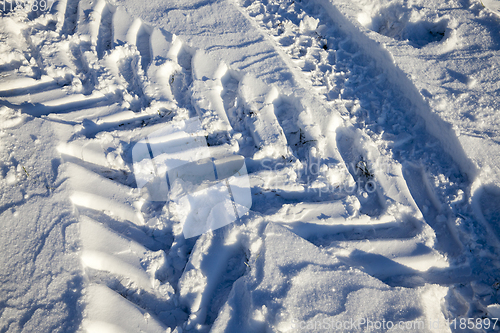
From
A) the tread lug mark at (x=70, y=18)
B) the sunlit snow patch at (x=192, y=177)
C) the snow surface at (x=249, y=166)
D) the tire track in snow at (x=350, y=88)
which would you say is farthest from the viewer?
the tread lug mark at (x=70, y=18)

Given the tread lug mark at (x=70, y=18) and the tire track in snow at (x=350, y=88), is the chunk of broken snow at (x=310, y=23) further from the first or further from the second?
the tread lug mark at (x=70, y=18)

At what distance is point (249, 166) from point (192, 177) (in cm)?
42

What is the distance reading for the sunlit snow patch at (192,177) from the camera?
1.84m

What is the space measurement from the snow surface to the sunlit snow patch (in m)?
0.01

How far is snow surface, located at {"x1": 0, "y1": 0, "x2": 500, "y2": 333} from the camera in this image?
5.09 feet

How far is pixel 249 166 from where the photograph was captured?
208 centimetres

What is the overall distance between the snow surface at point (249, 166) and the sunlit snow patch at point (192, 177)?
1 cm

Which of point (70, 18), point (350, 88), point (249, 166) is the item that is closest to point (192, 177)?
point (249, 166)

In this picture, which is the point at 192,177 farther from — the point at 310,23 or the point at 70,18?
the point at 70,18

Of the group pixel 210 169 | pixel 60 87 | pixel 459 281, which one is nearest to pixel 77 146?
pixel 60 87

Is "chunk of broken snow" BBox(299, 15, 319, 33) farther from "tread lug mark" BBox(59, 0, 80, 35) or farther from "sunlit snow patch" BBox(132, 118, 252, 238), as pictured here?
"tread lug mark" BBox(59, 0, 80, 35)

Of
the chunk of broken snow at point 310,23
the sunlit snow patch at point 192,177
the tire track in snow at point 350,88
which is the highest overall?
the chunk of broken snow at point 310,23

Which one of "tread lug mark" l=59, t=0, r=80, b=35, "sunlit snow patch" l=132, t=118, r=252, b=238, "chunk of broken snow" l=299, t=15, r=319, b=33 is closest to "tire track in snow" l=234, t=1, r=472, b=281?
"chunk of broken snow" l=299, t=15, r=319, b=33

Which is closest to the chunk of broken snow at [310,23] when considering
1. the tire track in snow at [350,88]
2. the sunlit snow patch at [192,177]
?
the tire track in snow at [350,88]
